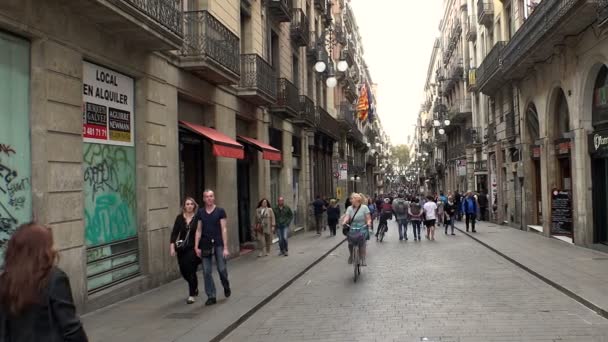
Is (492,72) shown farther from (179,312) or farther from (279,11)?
(179,312)

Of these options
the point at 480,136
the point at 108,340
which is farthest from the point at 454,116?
the point at 108,340

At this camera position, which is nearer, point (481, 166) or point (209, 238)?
point (209, 238)

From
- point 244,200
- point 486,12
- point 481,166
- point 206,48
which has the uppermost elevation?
point 486,12

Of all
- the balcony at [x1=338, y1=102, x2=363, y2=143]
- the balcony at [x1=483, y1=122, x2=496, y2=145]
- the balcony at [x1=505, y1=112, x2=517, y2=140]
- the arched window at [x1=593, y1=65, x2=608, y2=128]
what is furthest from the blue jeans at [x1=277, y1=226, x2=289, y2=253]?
the balcony at [x1=338, y1=102, x2=363, y2=143]

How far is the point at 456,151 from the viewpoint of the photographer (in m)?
44.4

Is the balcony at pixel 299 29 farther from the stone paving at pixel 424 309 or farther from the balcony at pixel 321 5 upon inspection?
the stone paving at pixel 424 309

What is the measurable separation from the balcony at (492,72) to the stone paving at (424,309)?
12.4 metres

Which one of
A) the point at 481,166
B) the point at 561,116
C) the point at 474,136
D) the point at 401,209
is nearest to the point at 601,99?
the point at 561,116

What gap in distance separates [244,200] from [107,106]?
926 centimetres

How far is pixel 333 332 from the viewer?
22.9 feet

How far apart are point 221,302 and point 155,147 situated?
11.7ft

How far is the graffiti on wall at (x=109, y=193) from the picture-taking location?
8.79 meters

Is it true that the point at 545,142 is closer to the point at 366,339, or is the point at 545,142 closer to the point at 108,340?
the point at 366,339

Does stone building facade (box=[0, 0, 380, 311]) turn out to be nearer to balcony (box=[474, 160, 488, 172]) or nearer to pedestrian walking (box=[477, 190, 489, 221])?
pedestrian walking (box=[477, 190, 489, 221])
